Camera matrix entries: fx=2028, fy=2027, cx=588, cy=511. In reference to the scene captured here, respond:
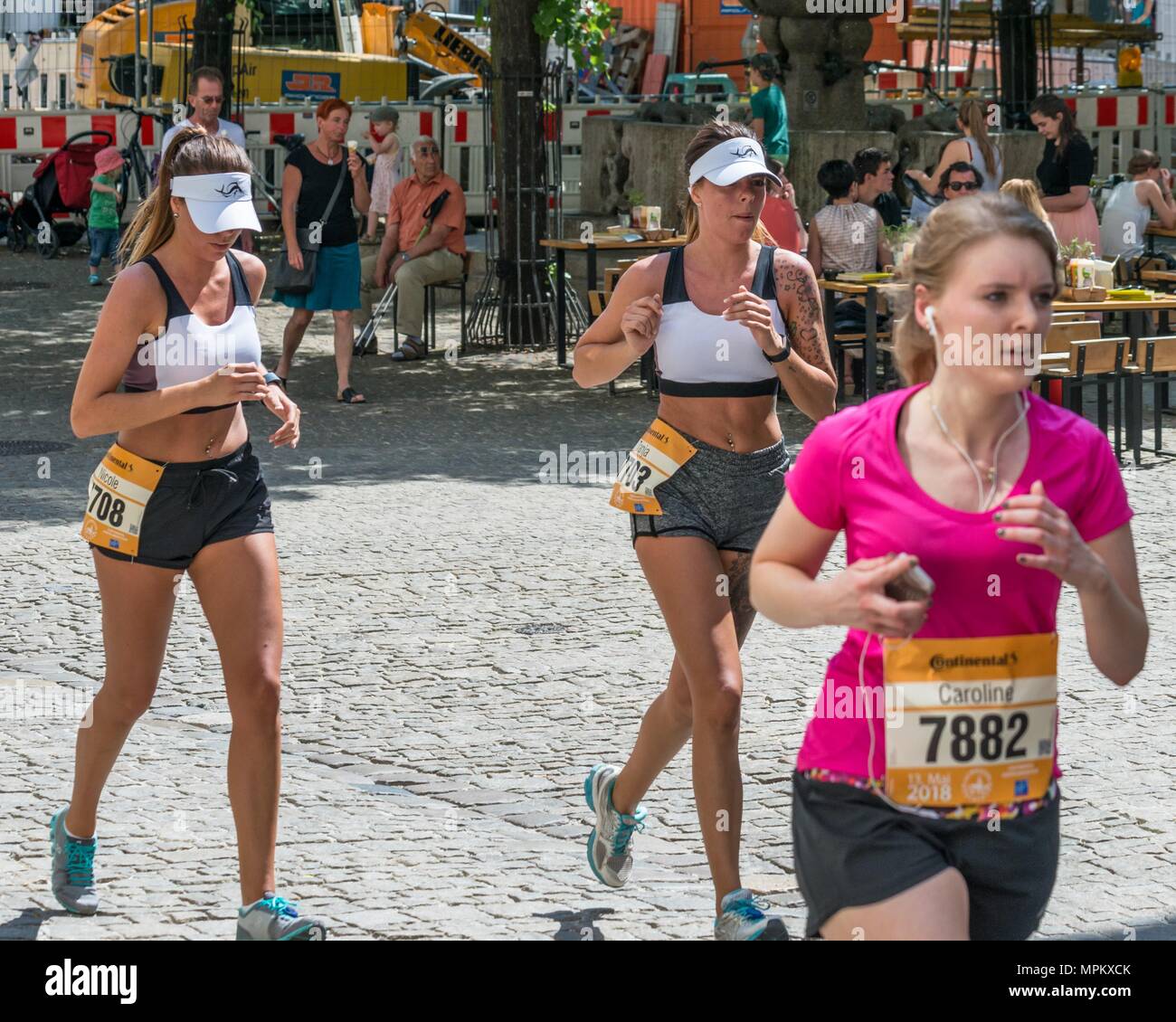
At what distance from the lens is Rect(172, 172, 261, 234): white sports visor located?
5133mm

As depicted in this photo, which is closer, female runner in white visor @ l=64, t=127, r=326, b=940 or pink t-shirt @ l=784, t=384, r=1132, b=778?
pink t-shirt @ l=784, t=384, r=1132, b=778

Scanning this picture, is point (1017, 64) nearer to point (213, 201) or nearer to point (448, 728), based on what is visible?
point (448, 728)

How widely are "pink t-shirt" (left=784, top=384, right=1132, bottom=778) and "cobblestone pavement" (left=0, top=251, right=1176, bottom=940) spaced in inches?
75.6

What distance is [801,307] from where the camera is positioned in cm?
543

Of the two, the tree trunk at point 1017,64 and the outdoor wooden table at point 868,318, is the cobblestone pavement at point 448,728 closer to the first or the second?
the outdoor wooden table at point 868,318

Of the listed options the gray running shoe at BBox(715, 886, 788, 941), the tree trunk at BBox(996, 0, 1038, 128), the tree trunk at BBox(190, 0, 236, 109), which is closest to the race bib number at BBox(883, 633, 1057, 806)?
the gray running shoe at BBox(715, 886, 788, 941)

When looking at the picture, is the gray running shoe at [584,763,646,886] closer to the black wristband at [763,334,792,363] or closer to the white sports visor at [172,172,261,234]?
the black wristband at [763,334,792,363]

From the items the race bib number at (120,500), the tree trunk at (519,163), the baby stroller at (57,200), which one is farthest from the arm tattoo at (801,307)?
the baby stroller at (57,200)

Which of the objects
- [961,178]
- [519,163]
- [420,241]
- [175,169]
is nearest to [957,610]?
[175,169]
